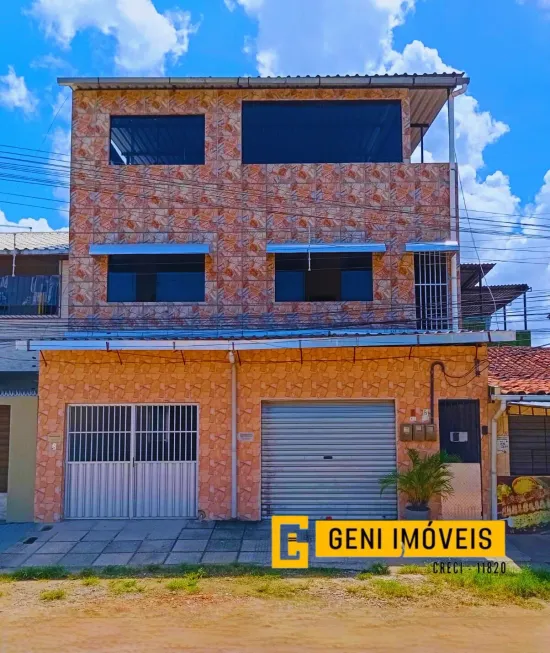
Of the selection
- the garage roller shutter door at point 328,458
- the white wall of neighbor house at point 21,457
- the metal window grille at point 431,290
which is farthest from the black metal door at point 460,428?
the white wall of neighbor house at point 21,457

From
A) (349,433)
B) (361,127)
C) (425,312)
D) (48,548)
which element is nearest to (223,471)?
(349,433)

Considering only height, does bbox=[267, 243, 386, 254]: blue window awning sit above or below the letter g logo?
above

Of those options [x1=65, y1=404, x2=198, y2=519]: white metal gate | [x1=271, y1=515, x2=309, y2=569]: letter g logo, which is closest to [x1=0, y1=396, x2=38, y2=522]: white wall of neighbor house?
[x1=65, y1=404, x2=198, y2=519]: white metal gate

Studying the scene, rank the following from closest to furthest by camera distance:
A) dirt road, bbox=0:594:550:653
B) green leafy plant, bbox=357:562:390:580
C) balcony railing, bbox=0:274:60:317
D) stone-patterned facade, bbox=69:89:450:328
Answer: dirt road, bbox=0:594:550:653 → green leafy plant, bbox=357:562:390:580 → stone-patterned facade, bbox=69:89:450:328 → balcony railing, bbox=0:274:60:317

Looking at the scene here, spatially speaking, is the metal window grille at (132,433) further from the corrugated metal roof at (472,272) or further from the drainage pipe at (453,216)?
the corrugated metal roof at (472,272)

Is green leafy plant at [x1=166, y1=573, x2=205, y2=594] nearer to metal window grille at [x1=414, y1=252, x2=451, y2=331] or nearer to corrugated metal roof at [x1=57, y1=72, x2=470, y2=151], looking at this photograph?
metal window grille at [x1=414, y1=252, x2=451, y2=331]

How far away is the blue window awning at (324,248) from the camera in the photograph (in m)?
12.8

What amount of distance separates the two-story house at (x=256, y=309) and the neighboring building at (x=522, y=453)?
1.21ft

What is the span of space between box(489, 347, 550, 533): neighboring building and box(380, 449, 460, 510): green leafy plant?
0.98 metres

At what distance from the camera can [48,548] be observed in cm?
1000

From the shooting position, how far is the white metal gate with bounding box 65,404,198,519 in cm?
1184

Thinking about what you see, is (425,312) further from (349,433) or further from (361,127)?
(361,127)

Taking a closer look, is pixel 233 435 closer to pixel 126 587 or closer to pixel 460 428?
pixel 126 587

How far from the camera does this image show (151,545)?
10.0 meters
